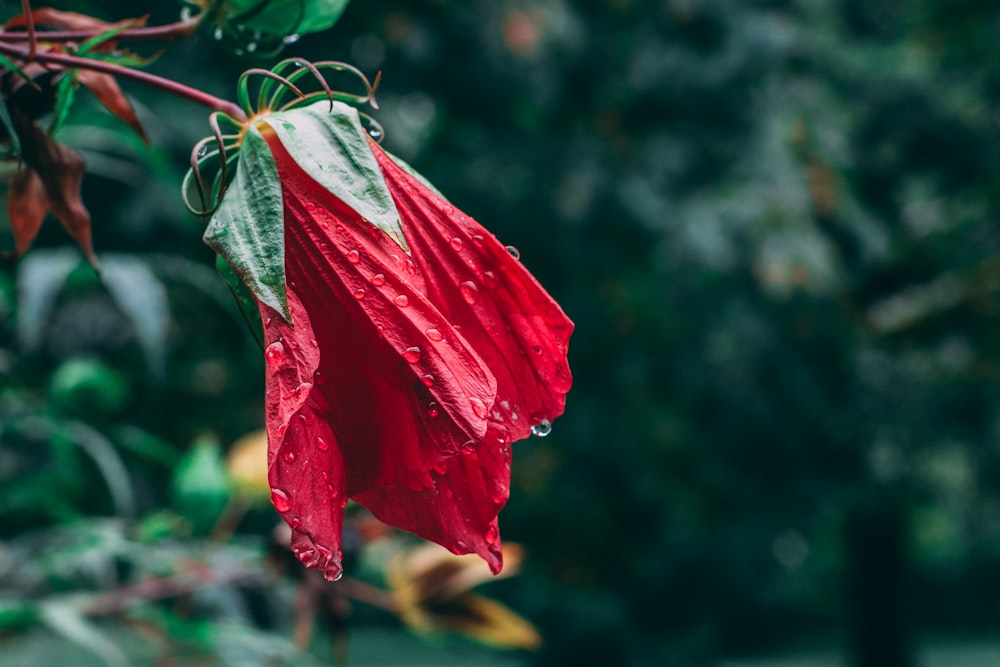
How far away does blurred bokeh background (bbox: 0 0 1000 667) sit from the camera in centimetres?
75

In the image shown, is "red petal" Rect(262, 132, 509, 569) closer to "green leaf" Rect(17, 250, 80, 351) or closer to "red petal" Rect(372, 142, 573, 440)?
"red petal" Rect(372, 142, 573, 440)

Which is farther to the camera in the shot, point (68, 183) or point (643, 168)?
point (643, 168)

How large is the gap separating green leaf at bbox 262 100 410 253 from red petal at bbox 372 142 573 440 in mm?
15

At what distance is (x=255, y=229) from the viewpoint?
0.76 ft

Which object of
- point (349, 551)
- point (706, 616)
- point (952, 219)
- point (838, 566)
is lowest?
point (838, 566)

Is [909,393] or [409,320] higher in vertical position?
[409,320]

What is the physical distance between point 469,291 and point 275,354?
0.06 metres

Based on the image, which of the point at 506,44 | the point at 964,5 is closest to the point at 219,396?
the point at 506,44

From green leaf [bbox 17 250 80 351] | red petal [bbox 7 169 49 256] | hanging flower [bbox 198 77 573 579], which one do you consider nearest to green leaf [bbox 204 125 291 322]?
hanging flower [bbox 198 77 573 579]

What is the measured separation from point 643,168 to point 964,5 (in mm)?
2109

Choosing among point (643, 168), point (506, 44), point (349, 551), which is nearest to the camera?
point (349, 551)

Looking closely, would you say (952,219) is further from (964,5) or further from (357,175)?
(357,175)

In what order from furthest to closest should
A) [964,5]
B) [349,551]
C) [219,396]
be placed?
1. [964,5]
2. [219,396]
3. [349,551]

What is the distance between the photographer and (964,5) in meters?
3.70
